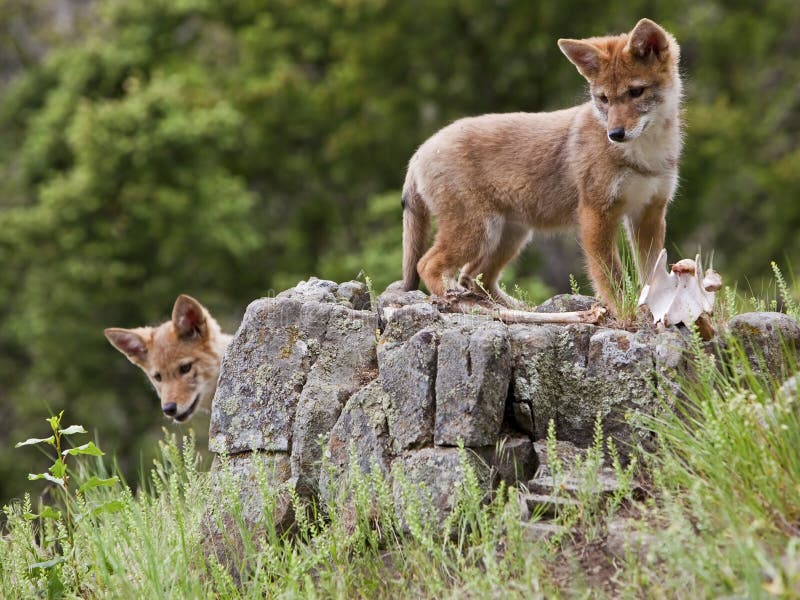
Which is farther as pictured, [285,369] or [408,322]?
[285,369]

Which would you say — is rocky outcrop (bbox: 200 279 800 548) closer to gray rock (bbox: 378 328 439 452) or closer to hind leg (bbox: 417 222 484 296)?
gray rock (bbox: 378 328 439 452)

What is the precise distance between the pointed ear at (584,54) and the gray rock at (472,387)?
2.49m

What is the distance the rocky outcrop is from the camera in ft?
16.8

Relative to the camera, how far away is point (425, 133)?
22.1 m

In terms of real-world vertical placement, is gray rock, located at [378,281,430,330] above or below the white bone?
below

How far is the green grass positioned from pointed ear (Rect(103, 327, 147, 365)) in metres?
3.71

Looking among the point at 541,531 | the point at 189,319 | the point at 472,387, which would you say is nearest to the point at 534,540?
the point at 541,531

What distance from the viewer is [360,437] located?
18.0 feet

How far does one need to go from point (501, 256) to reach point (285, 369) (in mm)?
2297

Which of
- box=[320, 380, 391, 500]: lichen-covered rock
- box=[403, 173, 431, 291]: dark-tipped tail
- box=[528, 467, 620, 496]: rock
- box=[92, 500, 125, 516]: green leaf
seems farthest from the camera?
box=[403, 173, 431, 291]: dark-tipped tail

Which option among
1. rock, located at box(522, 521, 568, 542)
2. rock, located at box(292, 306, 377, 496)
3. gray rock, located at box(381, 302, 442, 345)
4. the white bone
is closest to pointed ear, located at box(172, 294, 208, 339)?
rock, located at box(292, 306, 377, 496)

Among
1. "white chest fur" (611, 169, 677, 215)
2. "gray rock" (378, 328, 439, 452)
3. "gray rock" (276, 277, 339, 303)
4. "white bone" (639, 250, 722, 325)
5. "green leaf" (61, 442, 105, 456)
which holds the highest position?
"white chest fur" (611, 169, 677, 215)

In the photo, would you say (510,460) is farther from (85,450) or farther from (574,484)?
(85,450)

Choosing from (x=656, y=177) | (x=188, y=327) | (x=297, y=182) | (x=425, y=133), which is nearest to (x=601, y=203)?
(x=656, y=177)
